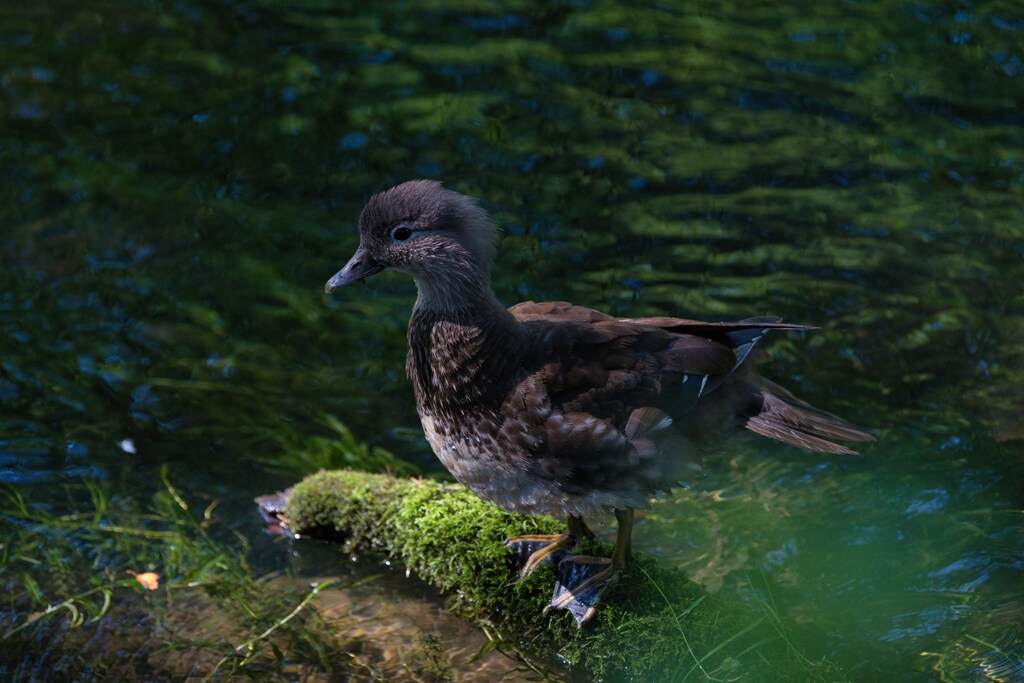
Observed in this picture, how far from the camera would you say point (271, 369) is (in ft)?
26.8

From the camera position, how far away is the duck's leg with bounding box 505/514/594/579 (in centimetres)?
566

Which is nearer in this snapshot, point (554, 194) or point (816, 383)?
point (816, 383)

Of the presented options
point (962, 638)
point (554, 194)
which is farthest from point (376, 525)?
point (554, 194)

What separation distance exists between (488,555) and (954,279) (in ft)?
15.5

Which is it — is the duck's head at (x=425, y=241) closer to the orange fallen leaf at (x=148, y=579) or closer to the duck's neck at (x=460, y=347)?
the duck's neck at (x=460, y=347)

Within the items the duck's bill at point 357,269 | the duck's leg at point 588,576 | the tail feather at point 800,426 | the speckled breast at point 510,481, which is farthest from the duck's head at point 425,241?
the tail feather at point 800,426

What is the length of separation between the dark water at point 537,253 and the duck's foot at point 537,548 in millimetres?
1056

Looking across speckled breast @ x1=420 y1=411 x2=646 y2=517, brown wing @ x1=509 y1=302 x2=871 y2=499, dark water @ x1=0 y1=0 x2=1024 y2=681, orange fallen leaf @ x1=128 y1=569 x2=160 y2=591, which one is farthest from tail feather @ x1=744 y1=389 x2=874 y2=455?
orange fallen leaf @ x1=128 y1=569 x2=160 y2=591

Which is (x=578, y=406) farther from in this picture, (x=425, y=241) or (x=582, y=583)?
(x=425, y=241)

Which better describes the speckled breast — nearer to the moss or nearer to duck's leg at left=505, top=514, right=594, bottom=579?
duck's leg at left=505, top=514, right=594, bottom=579

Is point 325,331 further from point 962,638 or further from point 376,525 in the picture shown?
point 962,638

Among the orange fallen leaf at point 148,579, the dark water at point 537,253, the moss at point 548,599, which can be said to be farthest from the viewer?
the dark water at point 537,253

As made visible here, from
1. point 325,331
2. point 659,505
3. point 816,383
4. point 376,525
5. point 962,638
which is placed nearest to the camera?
point 962,638

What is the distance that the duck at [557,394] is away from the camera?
5344 mm
